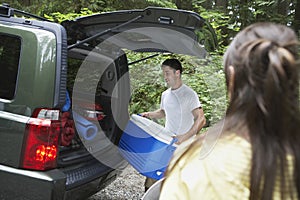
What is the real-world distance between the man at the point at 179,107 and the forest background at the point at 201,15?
7.79 feet

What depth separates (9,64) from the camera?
2945 mm

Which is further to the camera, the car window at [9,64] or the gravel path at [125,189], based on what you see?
the gravel path at [125,189]

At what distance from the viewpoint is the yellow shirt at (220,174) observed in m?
1.12

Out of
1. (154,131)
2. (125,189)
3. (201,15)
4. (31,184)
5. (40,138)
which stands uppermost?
(201,15)

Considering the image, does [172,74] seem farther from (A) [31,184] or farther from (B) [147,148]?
(A) [31,184]

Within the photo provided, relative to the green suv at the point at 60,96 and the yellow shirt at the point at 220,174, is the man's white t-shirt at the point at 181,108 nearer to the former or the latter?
the green suv at the point at 60,96

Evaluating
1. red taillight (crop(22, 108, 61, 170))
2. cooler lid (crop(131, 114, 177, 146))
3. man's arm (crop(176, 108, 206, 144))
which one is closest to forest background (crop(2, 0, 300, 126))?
man's arm (crop(176, 108, 206, 144))

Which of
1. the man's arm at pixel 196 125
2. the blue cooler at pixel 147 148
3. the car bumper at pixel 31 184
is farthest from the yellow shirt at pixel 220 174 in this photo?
the man's arm at pixel 196 125

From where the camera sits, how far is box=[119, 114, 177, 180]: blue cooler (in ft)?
11.2

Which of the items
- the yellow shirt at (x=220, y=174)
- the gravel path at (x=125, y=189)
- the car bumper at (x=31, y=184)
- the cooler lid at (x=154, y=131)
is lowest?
the gravel path at (x=125, y=189)

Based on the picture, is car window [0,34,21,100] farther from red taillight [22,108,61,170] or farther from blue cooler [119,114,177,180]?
blue cooler [119,114,177,180]

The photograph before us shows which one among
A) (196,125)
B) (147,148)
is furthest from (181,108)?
(147,148)

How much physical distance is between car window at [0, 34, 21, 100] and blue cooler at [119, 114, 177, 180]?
50.3 inches

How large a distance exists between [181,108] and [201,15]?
3854 mm
